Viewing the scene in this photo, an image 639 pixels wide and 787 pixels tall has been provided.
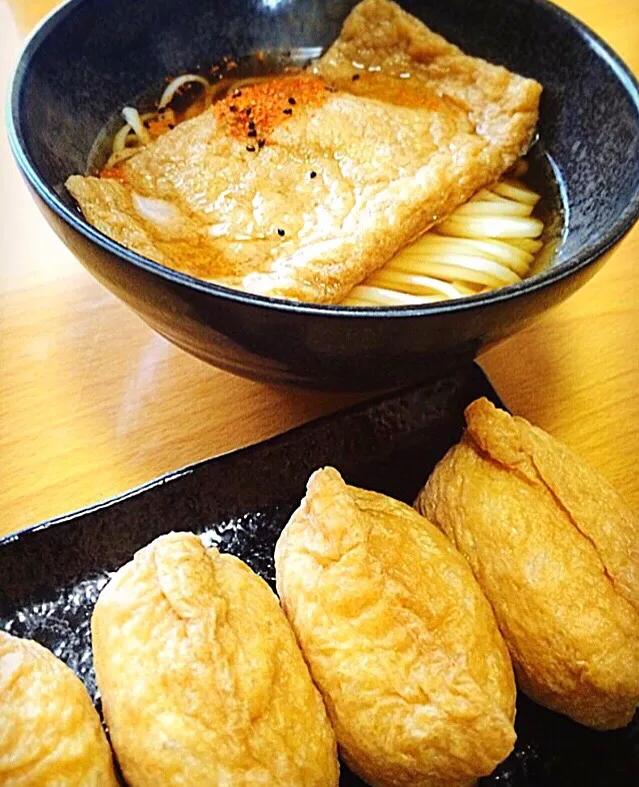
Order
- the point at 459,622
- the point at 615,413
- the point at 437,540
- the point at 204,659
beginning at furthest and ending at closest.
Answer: the point at 615,413 < the point at 437,540 < the point at 459,622 < the point at 204,659

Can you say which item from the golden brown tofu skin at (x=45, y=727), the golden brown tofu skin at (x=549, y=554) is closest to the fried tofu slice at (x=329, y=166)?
the golden brown tofu skin at (x=549, y=554)

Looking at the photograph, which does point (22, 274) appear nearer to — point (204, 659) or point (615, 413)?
point (204, 659)

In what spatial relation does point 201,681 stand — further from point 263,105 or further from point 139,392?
point 263,105

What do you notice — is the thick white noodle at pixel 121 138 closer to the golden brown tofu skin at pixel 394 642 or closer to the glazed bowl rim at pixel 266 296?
the glazed bowl rim at pixel 266 296

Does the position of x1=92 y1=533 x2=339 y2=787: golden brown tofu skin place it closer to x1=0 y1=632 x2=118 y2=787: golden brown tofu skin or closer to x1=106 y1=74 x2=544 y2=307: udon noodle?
x1=0 y1=632 x2=118 y2=787: golden brown tofu skin

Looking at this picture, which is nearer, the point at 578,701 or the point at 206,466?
the point at 578,701

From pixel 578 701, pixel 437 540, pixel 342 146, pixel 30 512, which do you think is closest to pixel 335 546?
pixel 437 540

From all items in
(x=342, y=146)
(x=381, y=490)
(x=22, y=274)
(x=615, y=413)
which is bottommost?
(x=22, y=274)

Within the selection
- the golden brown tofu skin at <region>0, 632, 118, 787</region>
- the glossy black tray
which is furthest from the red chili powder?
the golden brown tofu skin at <region>0, 632, 118, 787</region>
